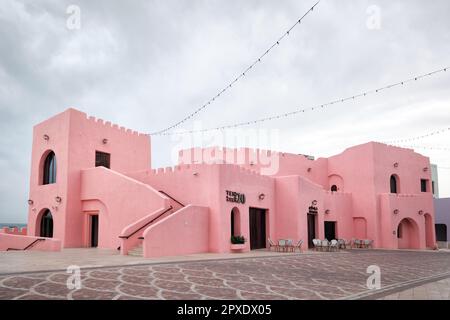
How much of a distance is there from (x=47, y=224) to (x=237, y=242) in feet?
40.9

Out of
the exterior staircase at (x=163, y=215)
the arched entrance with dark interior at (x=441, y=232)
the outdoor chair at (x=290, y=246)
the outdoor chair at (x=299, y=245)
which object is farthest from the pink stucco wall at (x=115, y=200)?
the arched entrance with dark interior at (x=441, y=232)

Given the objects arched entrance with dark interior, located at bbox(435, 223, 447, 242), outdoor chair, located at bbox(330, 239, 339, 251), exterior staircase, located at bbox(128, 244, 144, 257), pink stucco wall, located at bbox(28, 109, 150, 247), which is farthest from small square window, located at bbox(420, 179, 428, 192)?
exterior staircase, located at bbox(128, 244, 144, 257)

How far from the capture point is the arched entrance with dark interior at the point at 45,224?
77.3 ft

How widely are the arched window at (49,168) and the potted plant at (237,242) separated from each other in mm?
11824

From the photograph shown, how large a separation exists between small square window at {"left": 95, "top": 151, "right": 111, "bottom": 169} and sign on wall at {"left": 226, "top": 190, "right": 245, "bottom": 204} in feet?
30.0

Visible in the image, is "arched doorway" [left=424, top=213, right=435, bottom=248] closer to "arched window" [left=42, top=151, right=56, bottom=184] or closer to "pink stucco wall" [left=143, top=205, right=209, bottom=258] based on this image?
"pink stucco wall" [left=143, top=205, right=209, bottom=258]

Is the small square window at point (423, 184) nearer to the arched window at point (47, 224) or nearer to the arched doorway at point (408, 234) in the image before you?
the arched doorway at point (408, 234)

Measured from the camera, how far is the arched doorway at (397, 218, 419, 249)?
27484 mm
